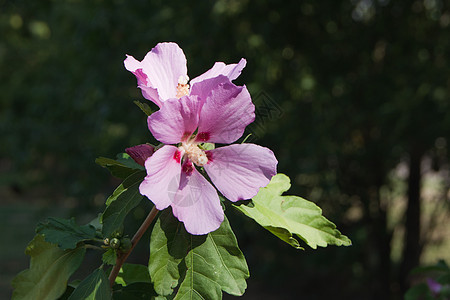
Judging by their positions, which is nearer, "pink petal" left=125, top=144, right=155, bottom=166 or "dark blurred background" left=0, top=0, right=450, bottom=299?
"pink petal" left=125, top=144, right=155, bottom=166

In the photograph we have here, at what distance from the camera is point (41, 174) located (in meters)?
6.40

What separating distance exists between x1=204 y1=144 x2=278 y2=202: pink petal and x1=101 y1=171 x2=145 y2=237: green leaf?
158 millimetres

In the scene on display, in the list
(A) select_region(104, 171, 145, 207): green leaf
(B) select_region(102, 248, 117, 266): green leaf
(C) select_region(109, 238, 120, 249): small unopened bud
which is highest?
(A) select_region(104, 171, 145, 207): green leaf

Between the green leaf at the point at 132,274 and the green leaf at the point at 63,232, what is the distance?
19 centimetres

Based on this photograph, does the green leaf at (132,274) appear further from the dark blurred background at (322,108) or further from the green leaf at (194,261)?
the dark blurred background at (322,108)

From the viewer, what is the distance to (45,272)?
1.18 meters

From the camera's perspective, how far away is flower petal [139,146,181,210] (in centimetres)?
90

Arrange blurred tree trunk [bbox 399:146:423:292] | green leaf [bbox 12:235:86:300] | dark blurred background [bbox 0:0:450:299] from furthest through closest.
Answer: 1. blurred tree trunk [bbox 399:146:423:292]
2. dark blurred background [bbox 0:0:450:299]
3. green leaf [bbox 12:235:86:300]

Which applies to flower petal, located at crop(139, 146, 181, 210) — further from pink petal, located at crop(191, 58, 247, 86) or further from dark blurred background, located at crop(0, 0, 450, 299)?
dark blurred background, located at crop(0, 0, 450, 299)

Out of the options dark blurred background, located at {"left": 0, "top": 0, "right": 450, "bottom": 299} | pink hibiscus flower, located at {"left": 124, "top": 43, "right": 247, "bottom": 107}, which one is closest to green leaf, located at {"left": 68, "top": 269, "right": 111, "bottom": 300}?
pink hibiscus flower, located at {"left": 124, "top": 43, "right": 247, "bottom": 107}

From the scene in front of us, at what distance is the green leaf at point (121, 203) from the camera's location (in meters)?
1.03

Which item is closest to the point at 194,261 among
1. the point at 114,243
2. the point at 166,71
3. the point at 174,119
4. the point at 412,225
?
the point at 114,243

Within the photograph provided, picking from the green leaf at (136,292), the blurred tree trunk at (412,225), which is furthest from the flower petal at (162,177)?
the blurred tree trunk at (412,225)

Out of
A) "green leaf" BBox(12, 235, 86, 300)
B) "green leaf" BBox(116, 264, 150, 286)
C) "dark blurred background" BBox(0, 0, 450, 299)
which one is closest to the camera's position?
"green leaf" BBox(12, 235, 86, 300)
